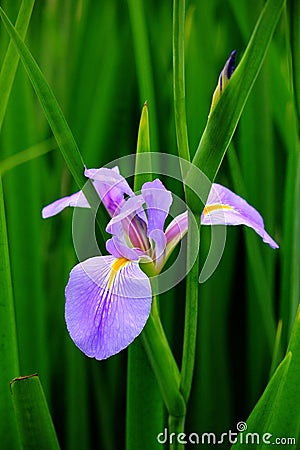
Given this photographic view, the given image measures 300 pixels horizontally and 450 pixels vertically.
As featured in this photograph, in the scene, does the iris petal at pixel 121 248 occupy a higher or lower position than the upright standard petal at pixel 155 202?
lower

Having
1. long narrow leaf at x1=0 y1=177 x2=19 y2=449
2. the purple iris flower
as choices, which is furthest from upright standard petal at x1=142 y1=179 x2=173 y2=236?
long narrow leaf at x1=0 y1=177 x2=19 y2=449

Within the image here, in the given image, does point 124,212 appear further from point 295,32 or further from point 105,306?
point 295,32

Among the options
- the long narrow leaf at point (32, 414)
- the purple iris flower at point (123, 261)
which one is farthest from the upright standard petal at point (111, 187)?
the long narrow leaf at point (32, 414)

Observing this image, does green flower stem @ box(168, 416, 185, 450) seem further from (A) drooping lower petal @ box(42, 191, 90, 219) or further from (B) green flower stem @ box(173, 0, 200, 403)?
(A) drooping lower petal @ box(42, 191, 90, 219)

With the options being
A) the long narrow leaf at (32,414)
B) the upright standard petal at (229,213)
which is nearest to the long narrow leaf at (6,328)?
the long narrow leaf at (32,414)

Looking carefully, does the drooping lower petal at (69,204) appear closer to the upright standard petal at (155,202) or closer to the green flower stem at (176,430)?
the upright standard petal at (155,202)

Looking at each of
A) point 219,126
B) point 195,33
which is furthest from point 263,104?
point 219,126

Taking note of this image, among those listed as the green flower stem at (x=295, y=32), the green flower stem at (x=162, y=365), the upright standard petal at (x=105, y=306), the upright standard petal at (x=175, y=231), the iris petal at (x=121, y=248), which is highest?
the green flower stem at (x=295, y=32)

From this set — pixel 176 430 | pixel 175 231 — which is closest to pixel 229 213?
pixel 175 231
